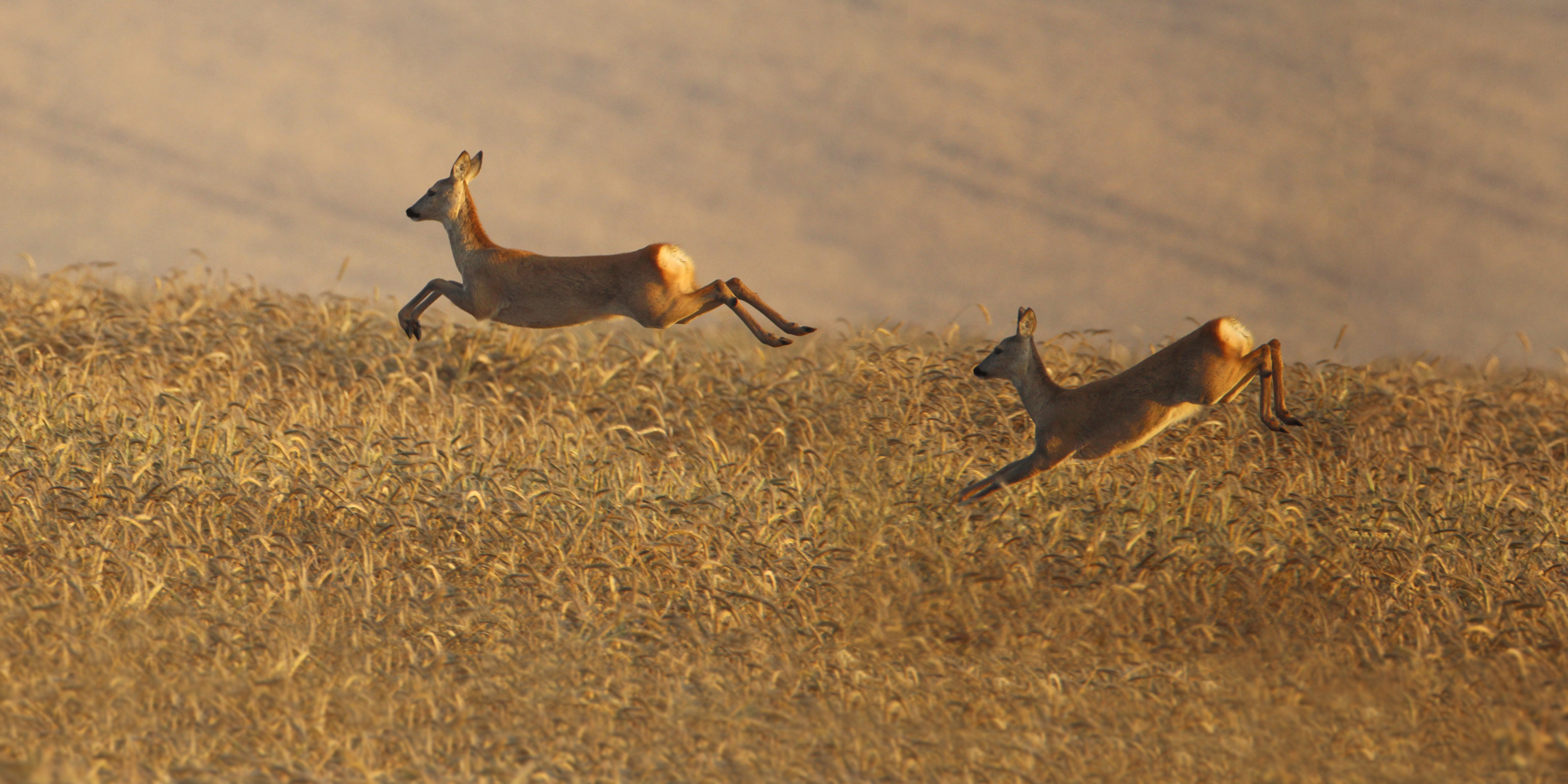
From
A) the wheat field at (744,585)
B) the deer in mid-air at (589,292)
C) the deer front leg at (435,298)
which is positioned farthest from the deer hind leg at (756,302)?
the wheat field at (744,585)

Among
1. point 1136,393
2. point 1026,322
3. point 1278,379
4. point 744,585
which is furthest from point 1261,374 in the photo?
point 744,585

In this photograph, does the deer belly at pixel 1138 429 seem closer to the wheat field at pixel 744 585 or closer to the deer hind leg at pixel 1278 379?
the deer hind leg at pixel 1278 379

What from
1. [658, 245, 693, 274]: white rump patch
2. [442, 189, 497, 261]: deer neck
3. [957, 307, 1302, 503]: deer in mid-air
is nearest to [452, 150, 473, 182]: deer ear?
[442, 189, 497, 261]: deer neck

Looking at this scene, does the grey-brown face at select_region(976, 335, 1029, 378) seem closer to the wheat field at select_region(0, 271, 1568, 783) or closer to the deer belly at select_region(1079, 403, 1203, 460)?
the deer belly at select_region(1079, 403, 1203, 460)

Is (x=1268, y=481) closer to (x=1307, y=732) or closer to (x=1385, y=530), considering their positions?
(x=1385, y=530)

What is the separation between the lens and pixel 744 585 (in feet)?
23.7

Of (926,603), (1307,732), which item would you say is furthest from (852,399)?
(1307,732)

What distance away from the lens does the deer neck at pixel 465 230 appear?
5.08 meters

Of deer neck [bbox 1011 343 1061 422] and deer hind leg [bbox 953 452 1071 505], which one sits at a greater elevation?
deer neck [bbox 1011 343 1061 422]

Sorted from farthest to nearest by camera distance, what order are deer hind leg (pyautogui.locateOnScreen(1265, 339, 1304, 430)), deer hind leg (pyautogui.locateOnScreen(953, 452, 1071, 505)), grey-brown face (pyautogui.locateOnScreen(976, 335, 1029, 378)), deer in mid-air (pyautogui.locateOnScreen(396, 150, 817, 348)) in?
grey-brown face (pyautogui.locateOnScreen(976, 335, 1029, 378))
deer hind leg (pyautogui.locateOnScreen(953, 452, 1071, 505))
deer hind leg (pyautogui.locateOnScreen(1265, 339, 1304, 430))
deer in mid-air (pyautogui.locateOnScreen(396, 150, 817, 348))

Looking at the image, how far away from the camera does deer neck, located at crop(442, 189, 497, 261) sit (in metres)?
5.08

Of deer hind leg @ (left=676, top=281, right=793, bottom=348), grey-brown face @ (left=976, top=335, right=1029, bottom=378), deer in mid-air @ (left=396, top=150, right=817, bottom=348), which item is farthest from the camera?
grey-brown face @ (left=976, top=335, right=1029, bottom=378)

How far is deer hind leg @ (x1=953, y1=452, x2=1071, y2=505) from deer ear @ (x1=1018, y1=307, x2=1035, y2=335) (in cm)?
54

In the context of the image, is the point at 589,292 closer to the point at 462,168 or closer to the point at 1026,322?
the point at 462,168
